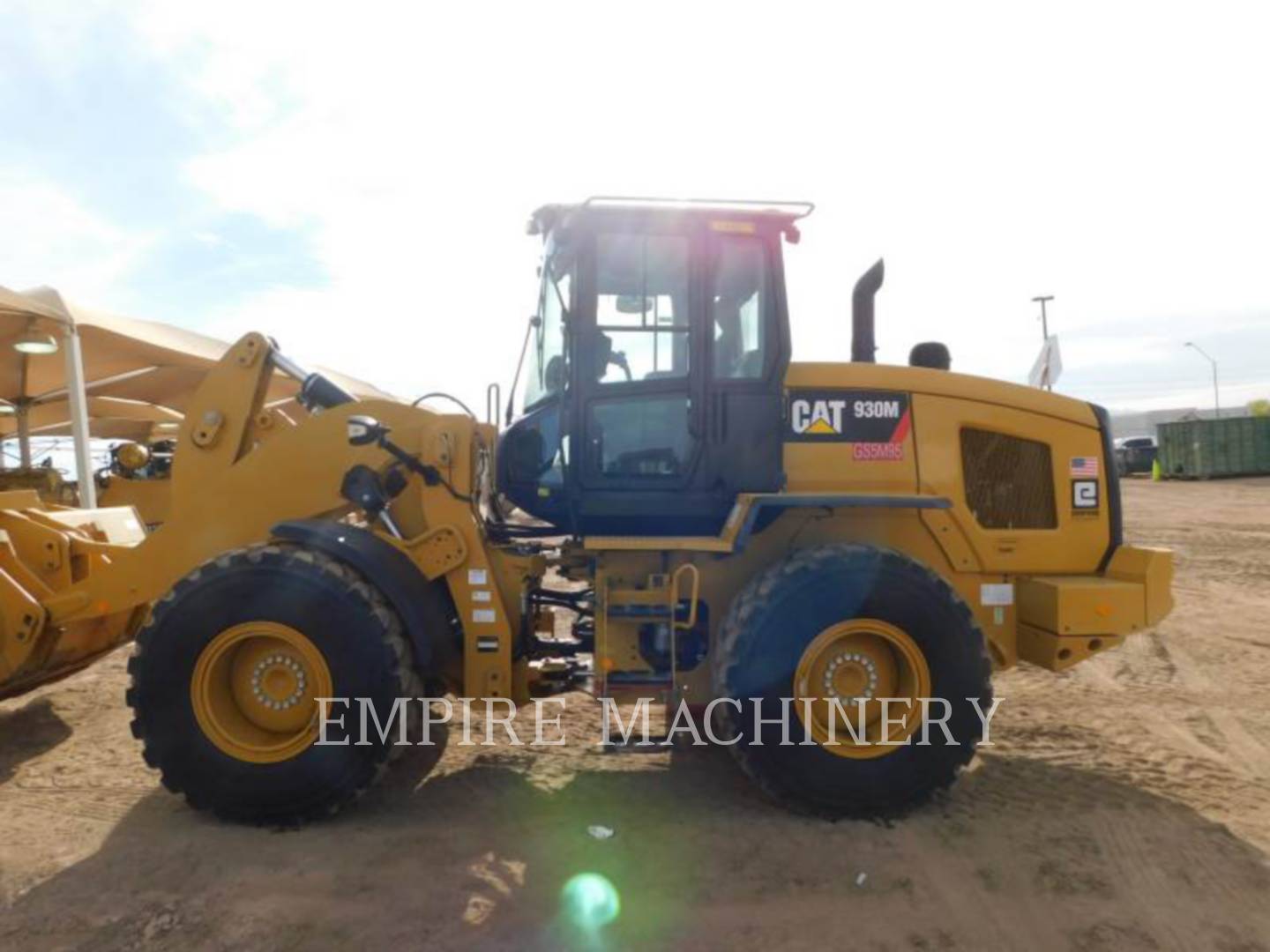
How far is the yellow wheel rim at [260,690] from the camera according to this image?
144 inches

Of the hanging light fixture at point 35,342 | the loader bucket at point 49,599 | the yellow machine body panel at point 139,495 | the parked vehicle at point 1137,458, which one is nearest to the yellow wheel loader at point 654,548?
the loader bucket at point 49,599

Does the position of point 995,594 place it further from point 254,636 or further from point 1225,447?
point 1225,447

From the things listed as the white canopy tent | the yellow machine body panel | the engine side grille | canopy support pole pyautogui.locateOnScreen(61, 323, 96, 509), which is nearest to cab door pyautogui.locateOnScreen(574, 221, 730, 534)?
the engine side grille

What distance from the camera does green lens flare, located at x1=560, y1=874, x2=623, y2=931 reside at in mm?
2994

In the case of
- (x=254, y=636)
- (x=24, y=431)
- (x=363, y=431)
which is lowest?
(x=254, y=636)

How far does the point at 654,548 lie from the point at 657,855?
136cm

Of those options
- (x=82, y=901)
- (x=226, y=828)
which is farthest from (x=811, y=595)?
(x=82, y=901)

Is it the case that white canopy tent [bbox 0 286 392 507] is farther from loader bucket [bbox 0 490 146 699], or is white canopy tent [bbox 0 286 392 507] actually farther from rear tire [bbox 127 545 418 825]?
rear tire [bbox 127 545 418 825]

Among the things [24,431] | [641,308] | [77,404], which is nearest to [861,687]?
[641,308]

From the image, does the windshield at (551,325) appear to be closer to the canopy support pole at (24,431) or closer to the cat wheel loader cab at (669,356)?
the cat wheel loader cab at (669,356)

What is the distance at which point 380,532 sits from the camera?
4.07 metres

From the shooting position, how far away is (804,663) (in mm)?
3768

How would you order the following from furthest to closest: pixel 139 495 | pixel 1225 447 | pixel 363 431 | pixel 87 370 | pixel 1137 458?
pixel 1137 458, pixel 1225 447, pixel 87 370, pixel 139 495, pixel 363 431

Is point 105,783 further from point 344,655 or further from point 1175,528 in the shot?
point 1175,528
